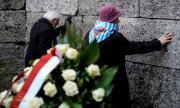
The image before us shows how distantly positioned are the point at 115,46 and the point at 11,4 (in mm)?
3176

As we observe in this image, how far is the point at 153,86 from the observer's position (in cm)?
421

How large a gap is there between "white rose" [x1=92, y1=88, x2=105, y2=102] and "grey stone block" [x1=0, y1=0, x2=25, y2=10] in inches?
169

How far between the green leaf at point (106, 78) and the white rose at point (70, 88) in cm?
16

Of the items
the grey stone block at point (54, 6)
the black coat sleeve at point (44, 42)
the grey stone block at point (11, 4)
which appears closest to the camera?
the black coat sleeve at point (44, 42)

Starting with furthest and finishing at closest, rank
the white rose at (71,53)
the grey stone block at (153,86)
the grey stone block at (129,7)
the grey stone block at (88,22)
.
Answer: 1. the grey stone block at (88,22)
2. the grey stone block at (129,7)
3. the grey stone block at (153,86)
4. the white rose at (71,53)

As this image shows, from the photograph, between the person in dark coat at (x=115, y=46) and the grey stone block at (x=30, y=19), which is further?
the grey stone block at (x=30, y=19)

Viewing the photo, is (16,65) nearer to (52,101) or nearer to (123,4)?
(123,4)

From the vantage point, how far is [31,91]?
95.8 inches

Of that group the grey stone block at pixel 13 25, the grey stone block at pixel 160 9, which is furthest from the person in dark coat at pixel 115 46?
the grey stone block at pixel 13 25

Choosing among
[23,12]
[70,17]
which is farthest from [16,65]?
[70,17]

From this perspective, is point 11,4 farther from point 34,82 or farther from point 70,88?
point 70,88

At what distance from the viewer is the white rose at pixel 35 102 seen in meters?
2.33

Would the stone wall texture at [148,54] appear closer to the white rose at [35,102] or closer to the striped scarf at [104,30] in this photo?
the striped scarf at [104,30]

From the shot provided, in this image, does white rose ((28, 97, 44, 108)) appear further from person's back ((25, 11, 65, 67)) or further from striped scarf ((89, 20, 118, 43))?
person's back ((25, 11, 65, 67))
